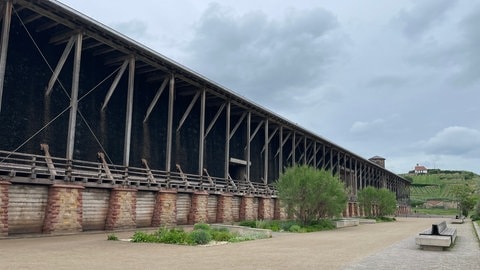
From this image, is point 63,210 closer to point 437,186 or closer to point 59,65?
point 59,65

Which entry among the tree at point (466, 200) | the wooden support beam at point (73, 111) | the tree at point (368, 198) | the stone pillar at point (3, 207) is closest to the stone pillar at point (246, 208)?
the wooden support beam at point (73, 111)

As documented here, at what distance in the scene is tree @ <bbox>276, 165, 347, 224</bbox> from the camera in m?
28.8

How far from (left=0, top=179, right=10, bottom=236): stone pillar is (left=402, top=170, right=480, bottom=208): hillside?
12143cm

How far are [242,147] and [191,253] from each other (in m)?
31.8

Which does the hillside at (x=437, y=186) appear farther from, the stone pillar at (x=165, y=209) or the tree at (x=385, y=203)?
the stone pillar at (x=165, y=209)

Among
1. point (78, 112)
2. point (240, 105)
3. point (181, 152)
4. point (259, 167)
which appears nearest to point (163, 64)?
point (78, 112)

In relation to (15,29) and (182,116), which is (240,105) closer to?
(182,116)

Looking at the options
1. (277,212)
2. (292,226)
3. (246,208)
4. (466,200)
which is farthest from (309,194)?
(466,200)

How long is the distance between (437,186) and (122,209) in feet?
496

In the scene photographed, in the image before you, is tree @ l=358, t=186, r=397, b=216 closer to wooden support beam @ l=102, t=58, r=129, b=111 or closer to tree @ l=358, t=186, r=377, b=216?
tree @ l=358, t=186, r=377, b=216

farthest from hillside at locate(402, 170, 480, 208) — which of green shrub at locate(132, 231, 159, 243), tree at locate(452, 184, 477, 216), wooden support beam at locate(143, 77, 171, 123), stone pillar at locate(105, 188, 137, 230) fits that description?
green shrub at locate(132, 231, 159, 243)

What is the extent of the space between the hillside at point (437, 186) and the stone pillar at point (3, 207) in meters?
121

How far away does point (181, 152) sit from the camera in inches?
1358

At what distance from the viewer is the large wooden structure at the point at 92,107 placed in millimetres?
21125
